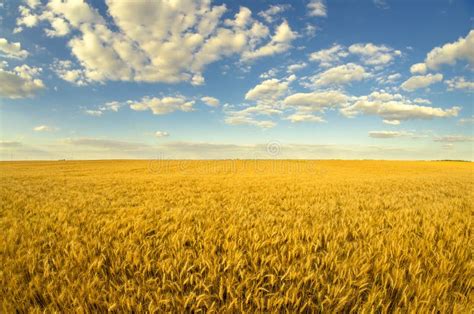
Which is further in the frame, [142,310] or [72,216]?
[72,216]

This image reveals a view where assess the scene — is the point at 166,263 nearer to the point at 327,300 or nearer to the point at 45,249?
the point at 327,300

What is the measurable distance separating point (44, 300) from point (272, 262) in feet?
7.83

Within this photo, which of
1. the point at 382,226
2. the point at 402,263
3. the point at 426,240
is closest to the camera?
the point at 402,263

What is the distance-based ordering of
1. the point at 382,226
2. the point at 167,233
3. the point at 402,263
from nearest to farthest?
1. the point at 402,263
2. the point at 167,233
3. the point at 382,226

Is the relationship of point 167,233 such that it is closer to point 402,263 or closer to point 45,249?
point 45,249

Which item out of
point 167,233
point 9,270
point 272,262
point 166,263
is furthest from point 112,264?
point 272,262

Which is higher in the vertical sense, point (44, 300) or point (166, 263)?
point (166, 263)

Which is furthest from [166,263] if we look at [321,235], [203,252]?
[321,235]

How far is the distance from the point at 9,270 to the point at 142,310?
194cm

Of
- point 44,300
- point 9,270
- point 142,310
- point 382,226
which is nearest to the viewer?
point 142,310

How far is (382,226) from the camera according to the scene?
4.79 meters

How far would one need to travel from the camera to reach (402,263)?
306 cm

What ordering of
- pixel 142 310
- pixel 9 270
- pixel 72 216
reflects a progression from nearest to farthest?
pixel 142 310
pixel 9 270
pixel 72 216

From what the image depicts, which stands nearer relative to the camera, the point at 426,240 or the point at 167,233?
the point at 426,240
